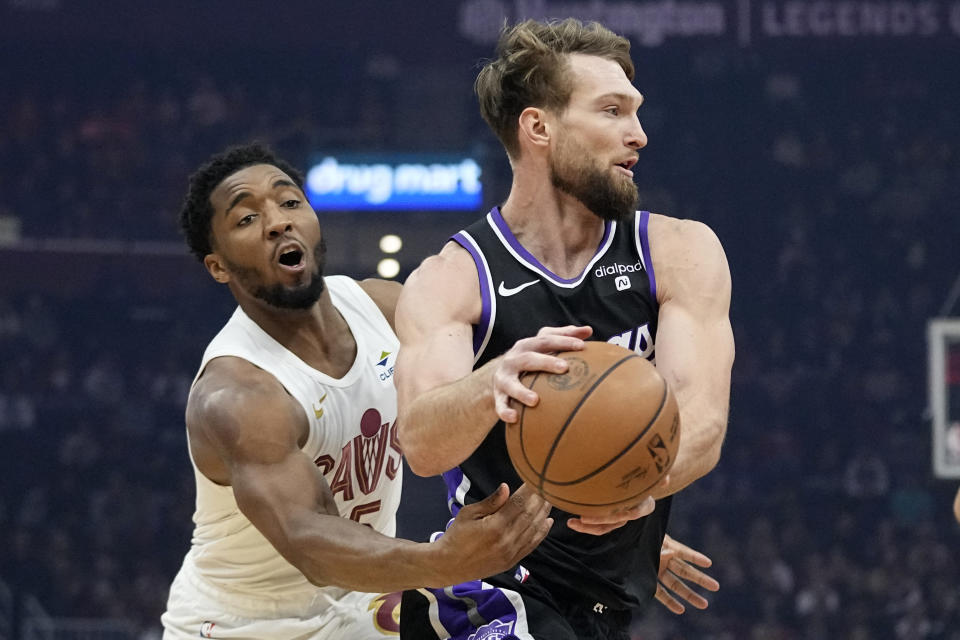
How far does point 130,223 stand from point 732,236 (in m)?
7.01

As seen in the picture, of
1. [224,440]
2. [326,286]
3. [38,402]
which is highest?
[326,286]

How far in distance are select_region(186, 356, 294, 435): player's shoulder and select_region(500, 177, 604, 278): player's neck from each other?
866 millimetres

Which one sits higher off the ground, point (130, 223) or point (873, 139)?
point (873, 139)

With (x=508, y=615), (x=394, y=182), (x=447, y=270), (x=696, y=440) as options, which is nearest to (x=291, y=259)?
(x=447, y=270)

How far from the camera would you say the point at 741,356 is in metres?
13.7

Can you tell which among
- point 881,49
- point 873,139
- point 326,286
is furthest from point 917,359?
point 326,286

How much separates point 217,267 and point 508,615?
156cm

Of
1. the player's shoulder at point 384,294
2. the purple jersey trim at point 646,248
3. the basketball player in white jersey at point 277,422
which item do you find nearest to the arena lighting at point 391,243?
the player's shoulder at point 384,294

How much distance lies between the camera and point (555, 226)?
2.92 metres

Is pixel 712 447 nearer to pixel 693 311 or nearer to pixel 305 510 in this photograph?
pixel 693 311

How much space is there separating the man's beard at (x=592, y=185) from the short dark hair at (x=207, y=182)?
1216mm

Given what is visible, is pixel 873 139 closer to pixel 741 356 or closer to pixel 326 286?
pixel 741 356

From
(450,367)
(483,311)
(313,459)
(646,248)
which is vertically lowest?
(313,459)

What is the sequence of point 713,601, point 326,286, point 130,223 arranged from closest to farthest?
point 326,286 < point 713,601 < point 130,223
